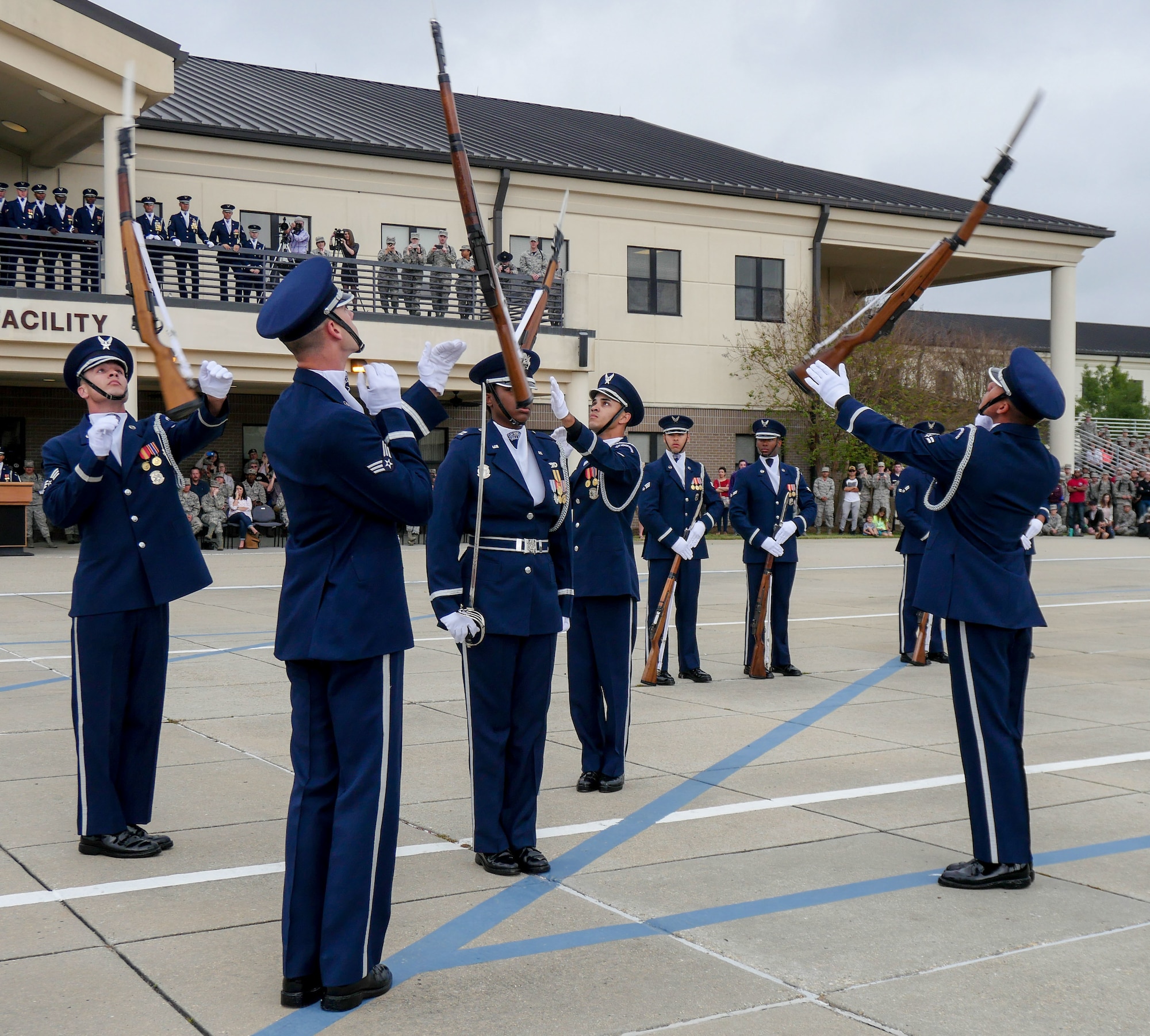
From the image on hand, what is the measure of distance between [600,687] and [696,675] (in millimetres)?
3594

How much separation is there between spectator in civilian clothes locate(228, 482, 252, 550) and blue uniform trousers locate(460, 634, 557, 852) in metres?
19.5

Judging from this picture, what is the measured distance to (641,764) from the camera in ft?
23.0

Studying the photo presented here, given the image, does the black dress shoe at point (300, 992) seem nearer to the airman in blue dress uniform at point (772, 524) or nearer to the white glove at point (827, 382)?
the white glove at point (827, 382)

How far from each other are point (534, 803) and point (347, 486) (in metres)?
1.89

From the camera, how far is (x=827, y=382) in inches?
208

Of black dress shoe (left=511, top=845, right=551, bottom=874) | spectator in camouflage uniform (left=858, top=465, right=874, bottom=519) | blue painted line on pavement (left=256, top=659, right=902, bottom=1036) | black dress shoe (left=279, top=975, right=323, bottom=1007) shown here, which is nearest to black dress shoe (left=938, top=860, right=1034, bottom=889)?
blue painted line on pavement (left=256, top=659, right=902, bottom=1036)

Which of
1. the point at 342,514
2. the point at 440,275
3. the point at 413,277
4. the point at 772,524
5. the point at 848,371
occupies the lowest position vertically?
the point at 772,524

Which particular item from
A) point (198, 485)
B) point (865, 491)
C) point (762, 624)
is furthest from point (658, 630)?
point (865, 491)

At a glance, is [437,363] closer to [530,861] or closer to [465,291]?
[530,861]

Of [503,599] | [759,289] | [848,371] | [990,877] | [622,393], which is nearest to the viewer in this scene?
[990,877]

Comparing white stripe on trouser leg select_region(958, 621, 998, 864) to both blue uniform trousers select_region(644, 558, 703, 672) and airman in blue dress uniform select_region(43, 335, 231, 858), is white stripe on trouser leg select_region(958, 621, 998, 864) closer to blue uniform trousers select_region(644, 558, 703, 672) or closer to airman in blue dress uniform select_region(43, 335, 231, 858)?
airman in blue dress uniform select_region(43, 335, 231, 858)

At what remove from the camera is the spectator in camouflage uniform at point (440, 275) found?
2516 centimetres

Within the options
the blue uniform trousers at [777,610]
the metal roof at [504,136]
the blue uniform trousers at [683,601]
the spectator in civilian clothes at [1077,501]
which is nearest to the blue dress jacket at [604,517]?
the blue uniform trousers at [683,601]

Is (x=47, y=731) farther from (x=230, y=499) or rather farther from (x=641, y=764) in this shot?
(x=230, y=499)
